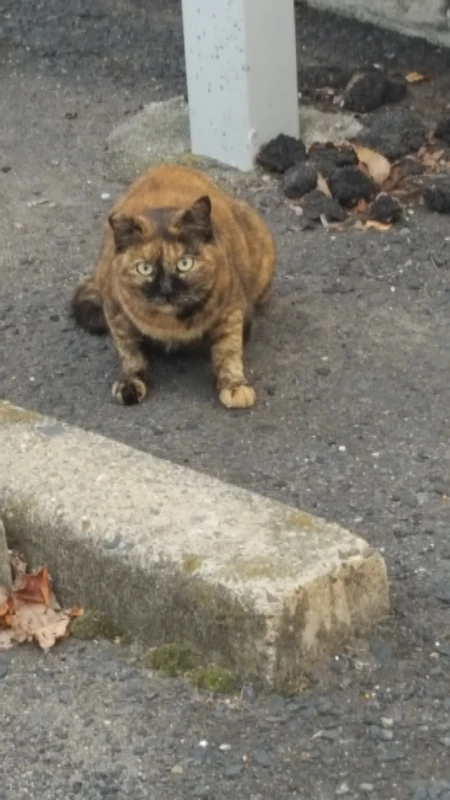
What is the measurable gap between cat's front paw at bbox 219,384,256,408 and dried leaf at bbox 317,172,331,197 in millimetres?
1772

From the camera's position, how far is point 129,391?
514cm

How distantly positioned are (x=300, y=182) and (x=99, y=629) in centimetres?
327

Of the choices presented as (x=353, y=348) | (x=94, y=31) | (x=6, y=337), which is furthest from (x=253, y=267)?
(x=94, y=31)

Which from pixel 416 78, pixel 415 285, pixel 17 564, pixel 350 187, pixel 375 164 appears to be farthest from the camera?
pixel 416 78

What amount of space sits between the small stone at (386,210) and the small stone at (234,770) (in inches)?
137

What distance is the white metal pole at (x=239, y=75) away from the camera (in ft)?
21.9

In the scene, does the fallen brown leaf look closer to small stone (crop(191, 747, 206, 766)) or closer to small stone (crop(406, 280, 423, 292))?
small stone (crop(191, 747, 206, 766))

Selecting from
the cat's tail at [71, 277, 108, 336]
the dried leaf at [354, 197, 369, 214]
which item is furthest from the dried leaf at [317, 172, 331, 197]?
the cat's tail at [71, 277, 108, 336]

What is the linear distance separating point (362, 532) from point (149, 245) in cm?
128

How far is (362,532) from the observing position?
14.0ft

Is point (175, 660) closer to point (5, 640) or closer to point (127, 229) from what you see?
point (5, 640)

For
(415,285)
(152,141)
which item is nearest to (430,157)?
(415,285)

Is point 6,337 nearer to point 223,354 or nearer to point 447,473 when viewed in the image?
point 223,354

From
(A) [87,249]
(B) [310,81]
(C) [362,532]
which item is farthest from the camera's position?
(B) [310,81]
